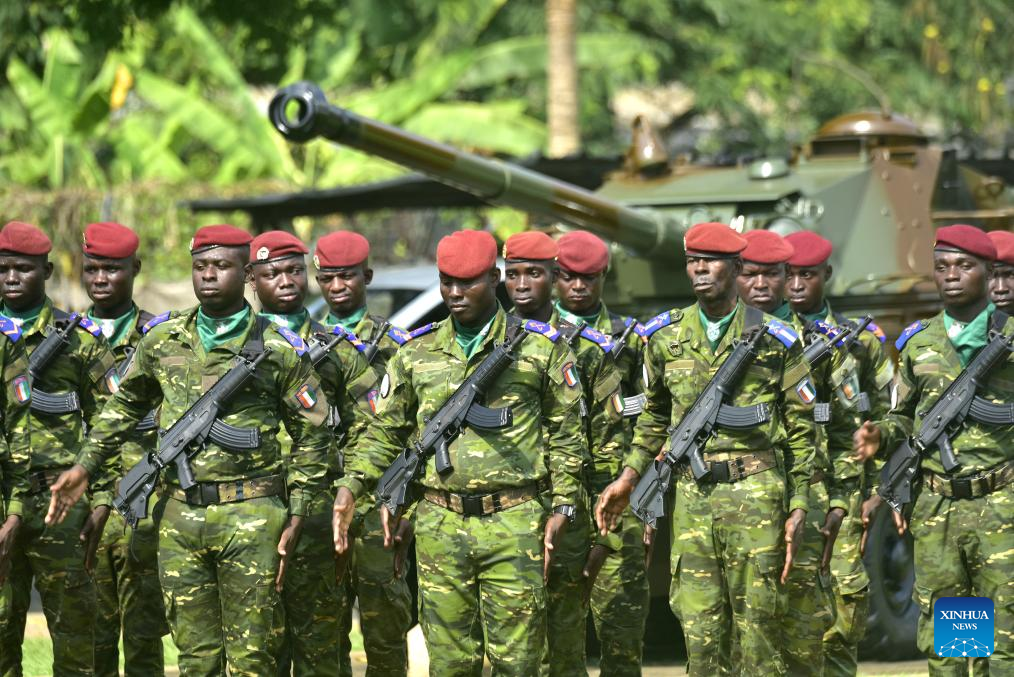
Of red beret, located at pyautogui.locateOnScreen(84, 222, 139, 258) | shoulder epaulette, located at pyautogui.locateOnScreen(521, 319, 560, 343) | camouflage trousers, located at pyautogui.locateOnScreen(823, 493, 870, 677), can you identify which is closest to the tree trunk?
camouflage trousers, located at pyautogui.locateOnScreen(823, 493, 870, 677)

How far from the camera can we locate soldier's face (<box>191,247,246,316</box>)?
21.3ft

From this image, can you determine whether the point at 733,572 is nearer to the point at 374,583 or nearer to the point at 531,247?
the point at 531,247

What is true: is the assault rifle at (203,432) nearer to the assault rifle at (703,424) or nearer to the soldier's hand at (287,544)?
the soldier's hand at (287,544)

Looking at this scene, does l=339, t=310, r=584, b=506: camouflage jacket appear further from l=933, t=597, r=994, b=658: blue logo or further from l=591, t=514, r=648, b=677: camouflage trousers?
l=933, t=597, r=994, b=658: blue logo

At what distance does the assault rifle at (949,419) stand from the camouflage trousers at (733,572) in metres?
0.68

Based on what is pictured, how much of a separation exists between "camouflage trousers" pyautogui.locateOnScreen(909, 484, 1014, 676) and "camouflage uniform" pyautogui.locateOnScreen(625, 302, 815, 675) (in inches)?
25.8

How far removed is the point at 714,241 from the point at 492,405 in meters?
Answer: 1.21

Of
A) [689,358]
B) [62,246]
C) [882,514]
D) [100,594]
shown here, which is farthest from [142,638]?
[62,246]

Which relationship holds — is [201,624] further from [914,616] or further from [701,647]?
[914,616]

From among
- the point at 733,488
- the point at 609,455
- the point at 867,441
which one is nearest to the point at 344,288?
the point at 609,455

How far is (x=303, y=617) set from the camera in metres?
7.17

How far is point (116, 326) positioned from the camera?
7879 millimetres

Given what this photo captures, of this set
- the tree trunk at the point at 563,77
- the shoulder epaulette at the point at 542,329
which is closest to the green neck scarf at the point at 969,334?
the shoulder epaulette at the point at 542,329

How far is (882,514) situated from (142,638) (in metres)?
4.02
